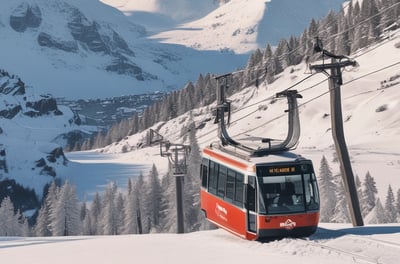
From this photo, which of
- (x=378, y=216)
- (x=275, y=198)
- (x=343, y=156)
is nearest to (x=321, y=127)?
(x=378, y=216)

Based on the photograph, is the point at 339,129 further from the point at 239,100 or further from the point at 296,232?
the point at 239,100

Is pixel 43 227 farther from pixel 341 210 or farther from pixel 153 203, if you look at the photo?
pixel 341 210

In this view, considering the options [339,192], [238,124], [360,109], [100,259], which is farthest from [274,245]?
[238,124]

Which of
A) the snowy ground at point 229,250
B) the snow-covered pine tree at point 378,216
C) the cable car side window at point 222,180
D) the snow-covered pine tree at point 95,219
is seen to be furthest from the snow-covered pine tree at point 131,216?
the snowy ground at point 229,250

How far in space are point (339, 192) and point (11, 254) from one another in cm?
5647

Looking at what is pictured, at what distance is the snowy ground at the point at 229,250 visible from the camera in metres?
22.6

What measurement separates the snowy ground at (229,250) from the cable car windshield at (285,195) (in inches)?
51.0

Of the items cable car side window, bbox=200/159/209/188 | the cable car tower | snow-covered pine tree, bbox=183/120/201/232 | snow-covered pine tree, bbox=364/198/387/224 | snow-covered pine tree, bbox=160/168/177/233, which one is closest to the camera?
the cable car tower

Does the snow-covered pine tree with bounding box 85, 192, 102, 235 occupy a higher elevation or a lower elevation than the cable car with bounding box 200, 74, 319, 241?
lower

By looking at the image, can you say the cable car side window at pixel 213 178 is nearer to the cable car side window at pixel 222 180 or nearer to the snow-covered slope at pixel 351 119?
the cable car side window at pixel 222 180

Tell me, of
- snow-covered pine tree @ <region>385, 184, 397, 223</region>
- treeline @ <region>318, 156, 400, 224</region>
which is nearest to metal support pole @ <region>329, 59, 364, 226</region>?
treeline @ <region>318, 156, 400, 224</region>

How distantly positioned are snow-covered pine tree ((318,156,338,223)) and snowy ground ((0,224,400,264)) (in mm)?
47889

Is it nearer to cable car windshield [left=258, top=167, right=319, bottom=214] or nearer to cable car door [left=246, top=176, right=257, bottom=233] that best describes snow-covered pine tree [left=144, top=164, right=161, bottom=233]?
cable car door [left=246, top=176, right=257, bottom=233]

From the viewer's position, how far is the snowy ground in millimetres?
22594
